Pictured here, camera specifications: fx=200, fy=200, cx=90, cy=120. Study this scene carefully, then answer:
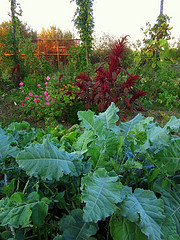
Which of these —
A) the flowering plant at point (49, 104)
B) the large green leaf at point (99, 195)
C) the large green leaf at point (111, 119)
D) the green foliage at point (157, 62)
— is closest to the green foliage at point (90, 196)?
the large green leaf at point (99, 195)

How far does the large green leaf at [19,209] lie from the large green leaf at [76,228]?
9 centimetres

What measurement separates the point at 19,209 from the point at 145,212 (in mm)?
420

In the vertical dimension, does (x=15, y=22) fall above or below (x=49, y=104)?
above

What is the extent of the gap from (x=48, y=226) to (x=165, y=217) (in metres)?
0.42

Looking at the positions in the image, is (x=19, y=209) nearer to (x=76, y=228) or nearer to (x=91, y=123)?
(x=76, y=228)

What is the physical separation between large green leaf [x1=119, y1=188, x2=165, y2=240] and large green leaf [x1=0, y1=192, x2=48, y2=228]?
0.91 feet

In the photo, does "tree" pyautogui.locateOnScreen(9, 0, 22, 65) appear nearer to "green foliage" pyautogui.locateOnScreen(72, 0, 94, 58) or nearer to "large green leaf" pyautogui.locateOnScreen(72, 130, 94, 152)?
"green foliage" pyautogui.locateOnScreen(72, 0, 94, 58)

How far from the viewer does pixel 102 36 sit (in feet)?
43.4

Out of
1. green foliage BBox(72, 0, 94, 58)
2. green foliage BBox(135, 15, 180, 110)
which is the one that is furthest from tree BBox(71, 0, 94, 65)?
green foliage BBox(135, 15, 180, 110)

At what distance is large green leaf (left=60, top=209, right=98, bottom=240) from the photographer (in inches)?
27.1

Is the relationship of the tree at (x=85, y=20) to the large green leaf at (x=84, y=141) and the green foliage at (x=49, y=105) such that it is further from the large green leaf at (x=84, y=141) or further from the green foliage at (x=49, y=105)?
the large green leaf at (x=84, y=141)

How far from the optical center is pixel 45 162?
2.36ft

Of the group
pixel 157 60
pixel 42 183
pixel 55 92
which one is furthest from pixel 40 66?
pixel 42 183

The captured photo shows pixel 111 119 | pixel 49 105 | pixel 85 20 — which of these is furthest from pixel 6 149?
pixel 85 20
